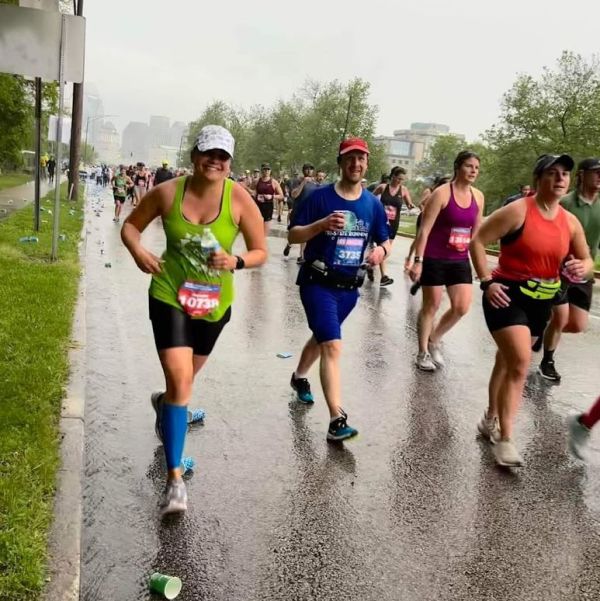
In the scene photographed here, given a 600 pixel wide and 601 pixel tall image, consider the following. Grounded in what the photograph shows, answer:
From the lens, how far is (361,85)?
63.9m

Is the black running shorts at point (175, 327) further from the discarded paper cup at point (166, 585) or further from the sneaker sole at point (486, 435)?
the sneaker sole at point (486, 435)

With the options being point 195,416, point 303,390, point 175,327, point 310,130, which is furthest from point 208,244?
point 310,130

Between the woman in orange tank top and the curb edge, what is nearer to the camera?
the curb edge

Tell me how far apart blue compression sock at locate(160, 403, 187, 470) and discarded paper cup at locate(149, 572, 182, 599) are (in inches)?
31.0

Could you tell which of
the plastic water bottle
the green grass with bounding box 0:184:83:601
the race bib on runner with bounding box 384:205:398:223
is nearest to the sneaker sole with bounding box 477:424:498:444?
the plastic water bottle

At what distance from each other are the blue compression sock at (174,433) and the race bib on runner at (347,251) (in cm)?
163

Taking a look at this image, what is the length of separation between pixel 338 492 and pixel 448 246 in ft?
10.5

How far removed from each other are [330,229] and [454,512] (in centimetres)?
188

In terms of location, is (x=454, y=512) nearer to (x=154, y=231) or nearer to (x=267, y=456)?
(x=267, y=456)

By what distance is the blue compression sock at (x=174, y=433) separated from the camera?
144 inches

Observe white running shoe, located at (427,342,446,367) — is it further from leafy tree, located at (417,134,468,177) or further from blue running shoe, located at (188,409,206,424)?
leafy tree, located at (417,134,468,177)

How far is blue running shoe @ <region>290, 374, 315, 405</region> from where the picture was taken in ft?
18.0

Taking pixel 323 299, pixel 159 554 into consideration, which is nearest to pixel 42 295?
pixel 323 299

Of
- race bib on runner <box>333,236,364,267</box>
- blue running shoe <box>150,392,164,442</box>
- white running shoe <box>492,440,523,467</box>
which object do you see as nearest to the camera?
blue running shoe <box>150,392,164,442</box>
